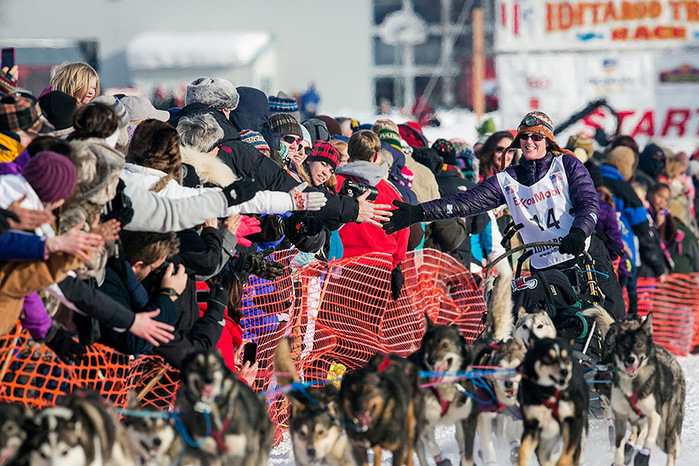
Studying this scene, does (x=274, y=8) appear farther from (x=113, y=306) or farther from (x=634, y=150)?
(x=113, y=306)

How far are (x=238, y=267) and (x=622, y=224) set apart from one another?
483cm

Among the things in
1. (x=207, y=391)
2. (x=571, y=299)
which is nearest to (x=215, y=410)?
(x=207, y=391)

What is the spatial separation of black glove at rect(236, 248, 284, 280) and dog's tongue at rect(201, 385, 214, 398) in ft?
5.86

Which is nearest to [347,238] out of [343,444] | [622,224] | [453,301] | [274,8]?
[453,301]

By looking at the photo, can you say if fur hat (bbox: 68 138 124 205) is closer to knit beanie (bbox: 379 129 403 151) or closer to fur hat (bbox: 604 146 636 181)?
knit beanie (bbox: 379 129 403 151)

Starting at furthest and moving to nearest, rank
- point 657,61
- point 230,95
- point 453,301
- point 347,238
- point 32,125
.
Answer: point 657,61
point 453,301
point 347,238
point 230,95
point 32,125

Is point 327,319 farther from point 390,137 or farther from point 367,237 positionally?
point 390,137

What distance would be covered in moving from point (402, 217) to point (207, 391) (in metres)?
→ 2.47

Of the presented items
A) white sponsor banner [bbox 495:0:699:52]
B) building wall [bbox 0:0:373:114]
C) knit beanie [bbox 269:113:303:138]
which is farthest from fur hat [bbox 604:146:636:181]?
building wall [bbox 0:0:373:114]

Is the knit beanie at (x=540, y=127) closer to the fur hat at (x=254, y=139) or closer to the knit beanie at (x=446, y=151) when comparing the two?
the fur hat at (x=254, y=139)

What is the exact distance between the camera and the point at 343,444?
3701 mm

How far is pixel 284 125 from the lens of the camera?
6.87m

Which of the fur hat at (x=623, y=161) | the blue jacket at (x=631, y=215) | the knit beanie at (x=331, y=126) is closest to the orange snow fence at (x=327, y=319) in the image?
the blue jacket at (x=631, y=215)

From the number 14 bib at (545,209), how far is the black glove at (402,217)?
52cm
